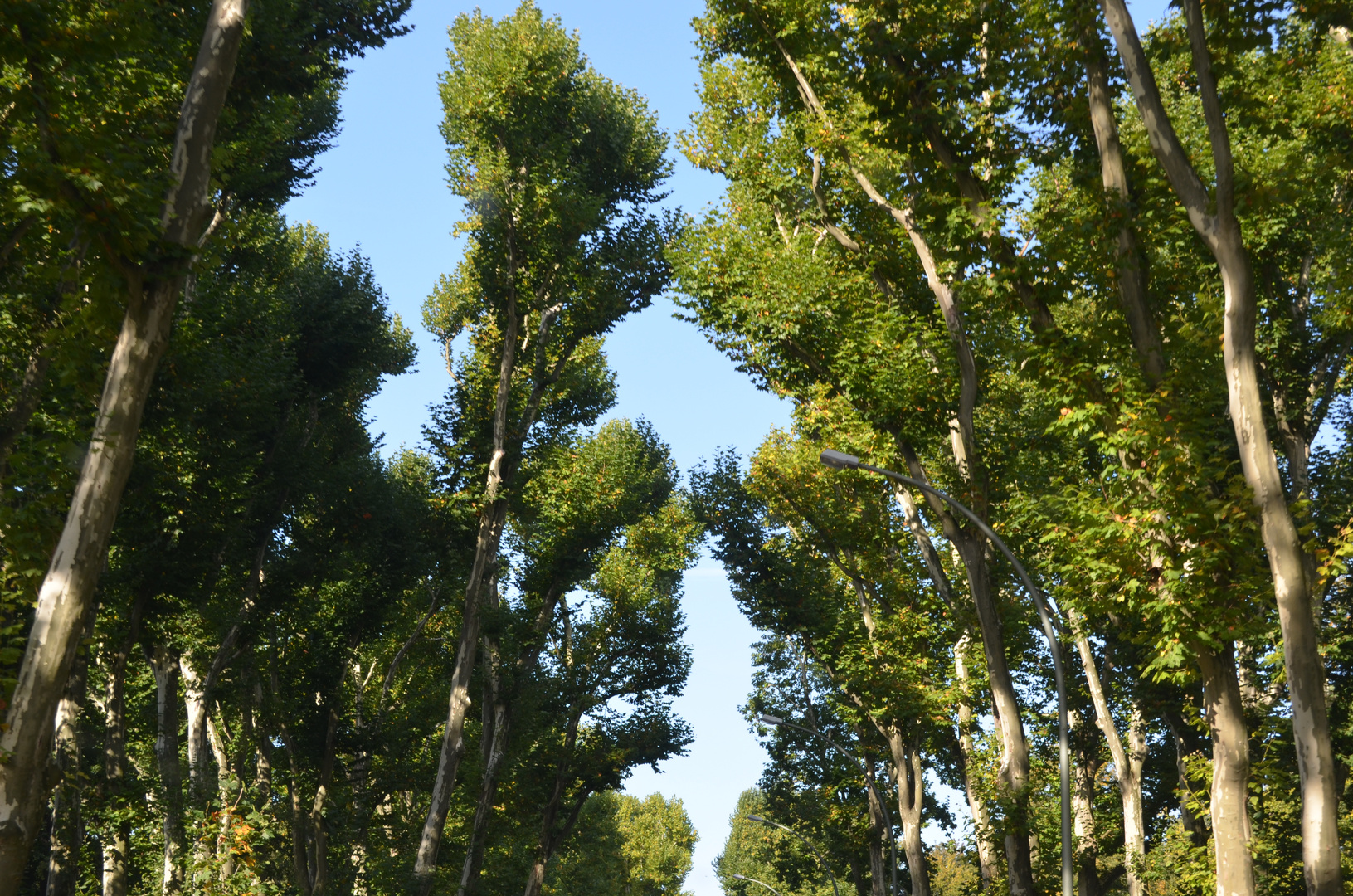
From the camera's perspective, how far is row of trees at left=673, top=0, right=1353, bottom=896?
30.7 ft

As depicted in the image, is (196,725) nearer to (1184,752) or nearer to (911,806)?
(911,806)

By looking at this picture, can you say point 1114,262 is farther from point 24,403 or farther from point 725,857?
point 725,857

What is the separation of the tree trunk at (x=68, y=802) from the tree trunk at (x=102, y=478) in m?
9.84

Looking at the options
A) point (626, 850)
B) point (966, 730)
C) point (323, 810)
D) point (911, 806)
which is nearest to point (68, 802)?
point (323, 810)

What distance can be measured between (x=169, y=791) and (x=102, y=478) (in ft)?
39.4

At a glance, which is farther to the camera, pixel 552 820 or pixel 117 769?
pixel 552 820

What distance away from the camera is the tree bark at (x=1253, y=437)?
25.8ft

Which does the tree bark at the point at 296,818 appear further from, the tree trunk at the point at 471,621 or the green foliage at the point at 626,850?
the green foliage at the point at 626,850

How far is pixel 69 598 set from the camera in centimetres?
638

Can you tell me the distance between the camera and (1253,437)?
8383 mm

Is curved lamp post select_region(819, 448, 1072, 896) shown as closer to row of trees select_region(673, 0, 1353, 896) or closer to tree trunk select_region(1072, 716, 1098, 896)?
row of trees select_region(673, 0, 1353, 896)

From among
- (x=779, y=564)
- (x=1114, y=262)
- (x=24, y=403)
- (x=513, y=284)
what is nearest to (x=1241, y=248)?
(x=1114, y=262)

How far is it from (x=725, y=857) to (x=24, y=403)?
293ft

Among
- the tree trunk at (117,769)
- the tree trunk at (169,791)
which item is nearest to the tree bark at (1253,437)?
the tree trunk at (169,791)
